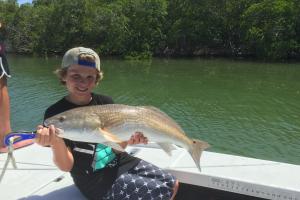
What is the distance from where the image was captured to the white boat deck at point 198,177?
378 cm

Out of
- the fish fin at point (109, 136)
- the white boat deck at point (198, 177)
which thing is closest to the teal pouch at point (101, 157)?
the white boat deck at point (198, 177)

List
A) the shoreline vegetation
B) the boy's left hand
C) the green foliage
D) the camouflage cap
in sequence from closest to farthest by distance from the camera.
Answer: the boy's left hand, the camouflage cap, the green foliage, the shoreline vegetation

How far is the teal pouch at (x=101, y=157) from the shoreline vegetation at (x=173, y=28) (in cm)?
3893

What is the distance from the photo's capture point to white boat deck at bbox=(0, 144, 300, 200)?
3.78 metres

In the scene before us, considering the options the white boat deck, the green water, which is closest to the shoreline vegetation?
the green water

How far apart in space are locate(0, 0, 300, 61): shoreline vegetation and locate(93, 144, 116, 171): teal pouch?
3893 centimetres

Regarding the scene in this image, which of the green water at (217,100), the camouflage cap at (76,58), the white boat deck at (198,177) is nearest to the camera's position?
the camouflage cap at (76,58)

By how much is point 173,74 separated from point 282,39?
16167 mm

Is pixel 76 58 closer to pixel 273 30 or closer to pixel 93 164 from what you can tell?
pixel 93 164

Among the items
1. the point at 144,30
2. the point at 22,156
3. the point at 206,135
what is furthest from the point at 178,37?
the point at 22,156

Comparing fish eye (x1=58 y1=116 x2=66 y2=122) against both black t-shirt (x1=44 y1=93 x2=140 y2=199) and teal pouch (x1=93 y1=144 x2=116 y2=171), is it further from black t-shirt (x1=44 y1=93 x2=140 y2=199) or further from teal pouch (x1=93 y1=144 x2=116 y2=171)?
teal pouch (x1=93 y1=144 x2=116 y2=171)

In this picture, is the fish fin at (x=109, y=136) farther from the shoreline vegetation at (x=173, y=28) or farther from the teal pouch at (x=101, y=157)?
the shoreline vegetation at (x=173, y=28)

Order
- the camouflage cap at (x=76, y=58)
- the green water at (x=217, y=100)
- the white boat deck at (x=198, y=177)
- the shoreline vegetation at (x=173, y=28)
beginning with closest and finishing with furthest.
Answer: the camouflage cap at (x=76, y=58) → the white boat deck at (x=198, y=177) → the green water at (x=217, y=100) → the shoreline vegetation at (x=173, y=28)

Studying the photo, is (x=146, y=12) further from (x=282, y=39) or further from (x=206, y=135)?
(x=206, y=135)
